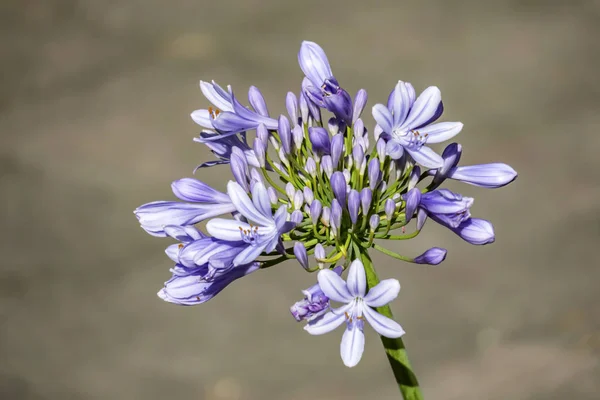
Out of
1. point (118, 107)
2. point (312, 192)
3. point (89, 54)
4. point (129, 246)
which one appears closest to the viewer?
point (312, 192)

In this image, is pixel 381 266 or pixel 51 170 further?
pixel 51 170

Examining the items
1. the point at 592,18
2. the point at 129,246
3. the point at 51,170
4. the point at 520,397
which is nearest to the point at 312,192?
the point at 520,397

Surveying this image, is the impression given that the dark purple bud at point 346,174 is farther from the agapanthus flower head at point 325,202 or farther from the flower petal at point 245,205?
the flower petal at point 245,205

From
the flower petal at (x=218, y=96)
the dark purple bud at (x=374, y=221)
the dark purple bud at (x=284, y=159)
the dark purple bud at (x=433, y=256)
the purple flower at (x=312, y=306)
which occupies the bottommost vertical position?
the purple flower at (x=312, y=306)

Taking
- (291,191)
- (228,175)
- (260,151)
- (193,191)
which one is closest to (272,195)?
(291,191)

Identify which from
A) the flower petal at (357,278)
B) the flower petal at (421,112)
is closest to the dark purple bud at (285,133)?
the flower petal at (421,112)

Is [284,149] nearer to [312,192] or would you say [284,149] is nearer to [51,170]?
[312,192]
